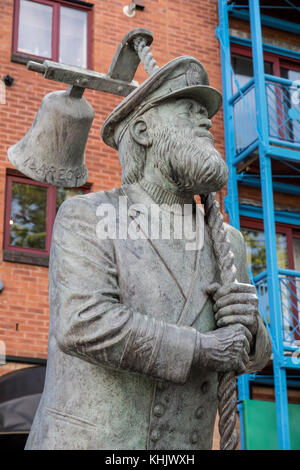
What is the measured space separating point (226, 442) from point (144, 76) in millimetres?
9728

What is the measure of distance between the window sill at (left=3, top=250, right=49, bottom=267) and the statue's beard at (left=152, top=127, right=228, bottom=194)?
23.5 ft

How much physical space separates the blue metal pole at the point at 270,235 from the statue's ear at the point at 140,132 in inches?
295

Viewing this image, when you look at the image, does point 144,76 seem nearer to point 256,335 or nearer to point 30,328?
point 30,328

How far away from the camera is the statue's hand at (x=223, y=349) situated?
263 cm

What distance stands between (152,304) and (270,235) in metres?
8.40

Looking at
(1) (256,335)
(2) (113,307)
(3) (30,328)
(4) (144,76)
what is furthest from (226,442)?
(4) (144,76)

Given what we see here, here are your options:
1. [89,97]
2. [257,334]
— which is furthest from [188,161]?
[89,97]

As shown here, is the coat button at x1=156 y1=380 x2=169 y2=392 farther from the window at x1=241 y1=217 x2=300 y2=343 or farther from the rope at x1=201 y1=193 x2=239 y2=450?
the window at x1=241 y1=217 x2=300 y2=343

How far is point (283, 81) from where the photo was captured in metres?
12.1

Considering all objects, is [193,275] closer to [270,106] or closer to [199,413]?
[199,413]

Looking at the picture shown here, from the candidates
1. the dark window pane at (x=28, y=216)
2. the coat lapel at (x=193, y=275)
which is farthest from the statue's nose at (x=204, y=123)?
the dark window pane at (x=28, y=216)

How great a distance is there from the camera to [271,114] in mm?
12828

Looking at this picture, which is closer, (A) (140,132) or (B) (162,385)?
(B) (162,385)

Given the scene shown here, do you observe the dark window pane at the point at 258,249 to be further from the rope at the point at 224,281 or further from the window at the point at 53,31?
the rope at the point at 224,281
